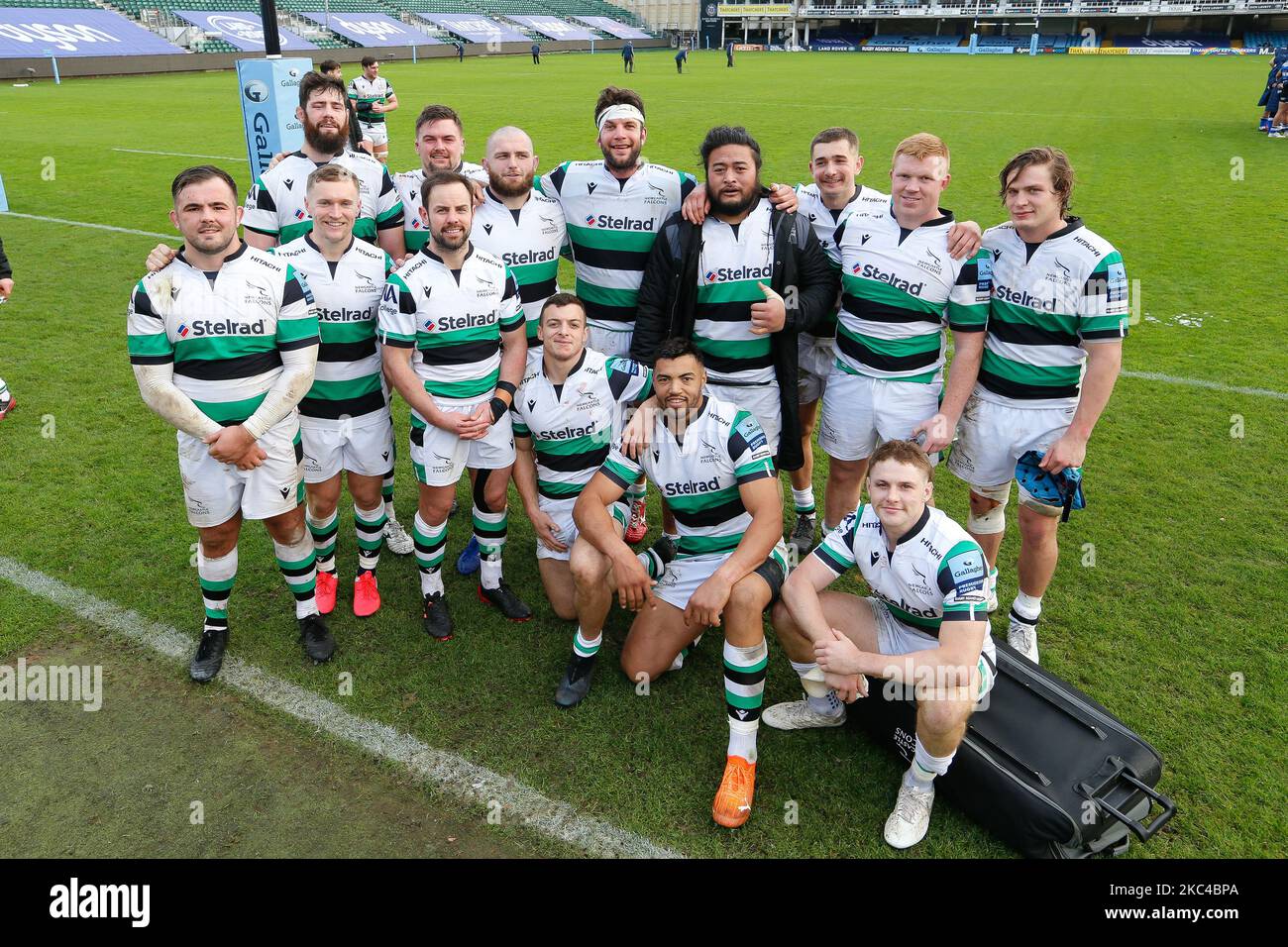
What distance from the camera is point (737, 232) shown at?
4387 mm

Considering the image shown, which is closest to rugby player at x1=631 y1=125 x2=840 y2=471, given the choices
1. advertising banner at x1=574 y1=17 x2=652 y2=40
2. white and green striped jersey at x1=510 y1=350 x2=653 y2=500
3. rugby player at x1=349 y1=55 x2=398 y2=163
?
white and green striped jersey at x1=510 y1=350 x2=653 y2=500

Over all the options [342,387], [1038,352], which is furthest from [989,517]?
[342,387]

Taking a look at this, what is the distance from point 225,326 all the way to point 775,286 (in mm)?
2650

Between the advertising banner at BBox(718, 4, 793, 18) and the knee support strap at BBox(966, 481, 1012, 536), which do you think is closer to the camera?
the knee support strap at BBox(966, 481, 1012, 536)

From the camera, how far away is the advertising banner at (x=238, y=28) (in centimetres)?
4134

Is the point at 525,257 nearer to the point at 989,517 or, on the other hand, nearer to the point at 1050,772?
the point at 989,517

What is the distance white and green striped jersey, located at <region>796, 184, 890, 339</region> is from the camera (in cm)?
441

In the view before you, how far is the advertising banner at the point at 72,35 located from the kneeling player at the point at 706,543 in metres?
40.2

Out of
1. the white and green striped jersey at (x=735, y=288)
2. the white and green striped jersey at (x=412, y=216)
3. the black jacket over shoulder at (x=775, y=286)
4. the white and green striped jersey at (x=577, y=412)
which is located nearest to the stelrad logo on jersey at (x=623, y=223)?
the black jacket over shoulder at (x=775, y=286)

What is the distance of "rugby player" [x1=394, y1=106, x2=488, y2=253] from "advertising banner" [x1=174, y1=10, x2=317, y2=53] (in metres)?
42.9

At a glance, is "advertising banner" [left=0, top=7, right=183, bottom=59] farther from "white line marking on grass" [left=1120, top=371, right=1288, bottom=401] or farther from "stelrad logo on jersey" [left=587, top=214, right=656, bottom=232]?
"white line marking on grass" [left=1120, top=371, right=1288, bottom=401]

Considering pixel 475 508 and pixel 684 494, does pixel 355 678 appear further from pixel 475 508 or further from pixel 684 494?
pixel 684 494

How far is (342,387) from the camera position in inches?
173

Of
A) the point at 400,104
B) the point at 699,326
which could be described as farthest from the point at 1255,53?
the point at 699,326
